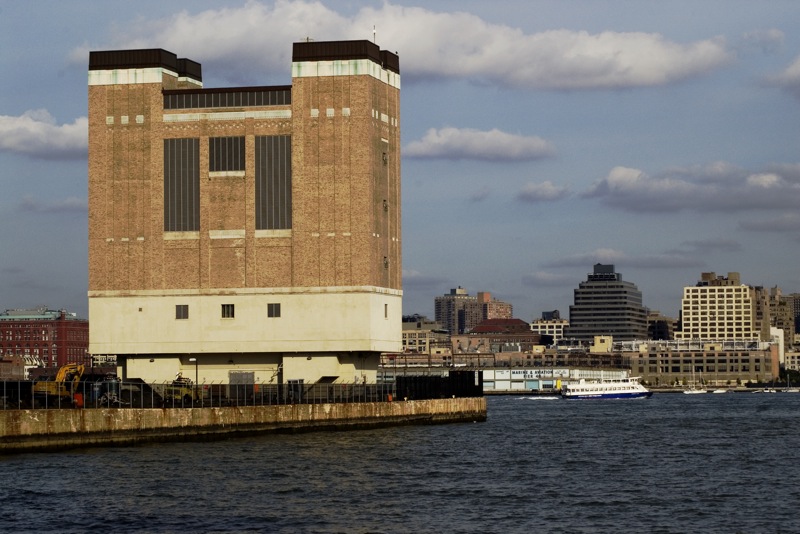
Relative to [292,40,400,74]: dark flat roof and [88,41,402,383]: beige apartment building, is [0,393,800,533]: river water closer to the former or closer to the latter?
[88,41,402,383]: beige apartment building

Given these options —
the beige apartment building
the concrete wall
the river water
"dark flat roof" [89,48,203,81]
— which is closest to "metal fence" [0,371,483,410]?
the concrete wall

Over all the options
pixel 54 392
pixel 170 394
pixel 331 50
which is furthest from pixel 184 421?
pixel 331 50

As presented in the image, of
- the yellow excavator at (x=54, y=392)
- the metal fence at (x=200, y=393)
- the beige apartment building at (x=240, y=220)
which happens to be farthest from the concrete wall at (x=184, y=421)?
the beige apartment building at (x=240, y=220)

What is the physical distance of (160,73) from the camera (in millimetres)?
123375

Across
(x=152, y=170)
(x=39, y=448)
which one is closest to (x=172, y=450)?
(x=39, y=448)

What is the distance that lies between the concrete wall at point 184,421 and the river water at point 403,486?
2.06m

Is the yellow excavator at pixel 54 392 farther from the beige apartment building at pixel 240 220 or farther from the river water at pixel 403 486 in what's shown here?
the beige apartment building at pixel 240 220

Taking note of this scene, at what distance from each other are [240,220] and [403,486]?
2149 inches

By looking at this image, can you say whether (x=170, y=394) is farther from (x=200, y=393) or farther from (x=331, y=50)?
(x=331, y=50)

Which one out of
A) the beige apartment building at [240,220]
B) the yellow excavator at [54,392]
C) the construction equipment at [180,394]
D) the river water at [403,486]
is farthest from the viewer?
the beige apartment building at [240,220]

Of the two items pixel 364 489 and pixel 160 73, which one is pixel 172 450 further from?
pixel 160 73

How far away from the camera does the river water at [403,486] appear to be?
5766cm

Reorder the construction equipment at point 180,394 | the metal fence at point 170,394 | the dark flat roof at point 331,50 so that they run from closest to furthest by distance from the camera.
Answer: the metal fence at point 170,394 → the construction equipment at point 180,394 → the dark flat roof at point 331,50

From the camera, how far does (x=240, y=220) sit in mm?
121562
